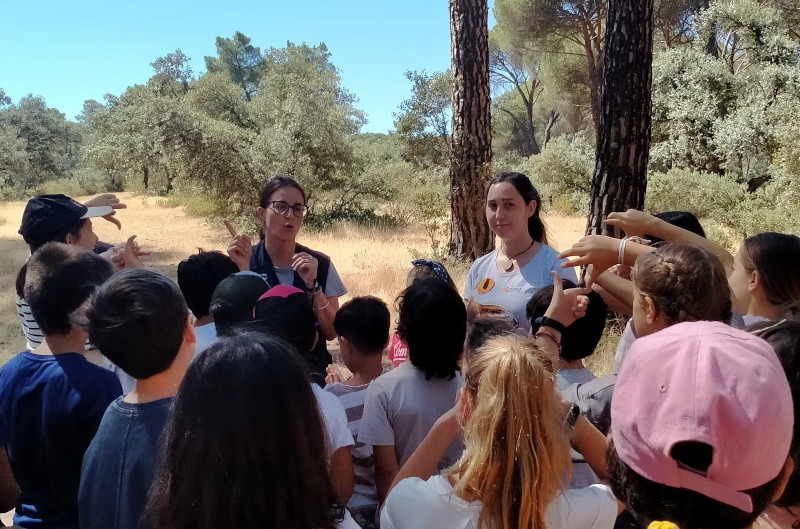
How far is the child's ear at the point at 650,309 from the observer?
6.20 feet

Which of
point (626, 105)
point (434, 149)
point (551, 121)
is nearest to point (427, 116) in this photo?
point (434, 149)

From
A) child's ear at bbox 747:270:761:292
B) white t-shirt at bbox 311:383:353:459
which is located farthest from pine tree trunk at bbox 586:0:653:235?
white t-shirt at bbox 311:383:353:459

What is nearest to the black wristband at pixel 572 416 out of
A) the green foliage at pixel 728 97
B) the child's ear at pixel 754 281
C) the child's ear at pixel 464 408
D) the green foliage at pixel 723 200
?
the child's ear at pixel 464 408

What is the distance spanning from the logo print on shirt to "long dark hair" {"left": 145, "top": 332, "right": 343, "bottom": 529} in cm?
188

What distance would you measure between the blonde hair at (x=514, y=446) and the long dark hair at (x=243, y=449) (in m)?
0.38

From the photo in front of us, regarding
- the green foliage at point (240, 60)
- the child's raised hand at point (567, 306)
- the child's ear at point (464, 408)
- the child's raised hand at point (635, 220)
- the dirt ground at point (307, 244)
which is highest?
the green foliage at point (240, 60)

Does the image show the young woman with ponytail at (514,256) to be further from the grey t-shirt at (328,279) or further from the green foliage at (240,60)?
the green foliage at (240,60)

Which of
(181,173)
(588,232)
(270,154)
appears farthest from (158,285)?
(181,173)

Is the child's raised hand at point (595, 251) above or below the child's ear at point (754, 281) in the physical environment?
above

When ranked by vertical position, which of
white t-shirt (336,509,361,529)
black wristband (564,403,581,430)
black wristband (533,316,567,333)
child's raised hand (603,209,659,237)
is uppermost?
child's raised hand (603,209,659,237)

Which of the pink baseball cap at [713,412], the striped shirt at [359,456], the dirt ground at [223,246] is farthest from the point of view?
A: the dirt ground at [223,246]

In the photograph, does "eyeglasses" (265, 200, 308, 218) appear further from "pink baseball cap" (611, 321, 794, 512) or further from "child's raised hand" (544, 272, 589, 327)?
"pink baseball cap" (611, 321, 794, 512)

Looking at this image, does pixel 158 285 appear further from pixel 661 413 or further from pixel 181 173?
pixel 181 173

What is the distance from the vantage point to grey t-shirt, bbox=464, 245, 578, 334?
2926mm
